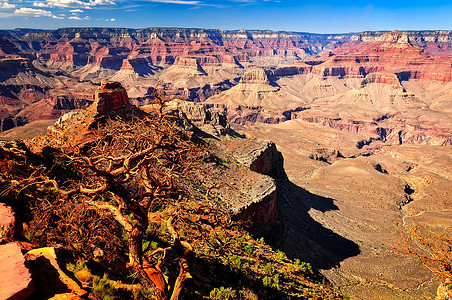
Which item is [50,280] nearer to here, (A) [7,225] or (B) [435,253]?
(A) [7,225]

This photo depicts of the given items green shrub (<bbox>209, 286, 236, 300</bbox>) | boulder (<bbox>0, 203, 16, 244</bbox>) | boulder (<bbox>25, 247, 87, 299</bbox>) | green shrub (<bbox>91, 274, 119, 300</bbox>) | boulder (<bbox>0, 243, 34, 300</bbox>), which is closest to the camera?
boulder (<bbox>0, 243, 34, 300</bbox>)

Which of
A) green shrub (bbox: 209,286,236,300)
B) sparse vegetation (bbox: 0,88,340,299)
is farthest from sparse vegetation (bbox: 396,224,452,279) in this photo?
green shrub (bbox: 209,286,236,300)

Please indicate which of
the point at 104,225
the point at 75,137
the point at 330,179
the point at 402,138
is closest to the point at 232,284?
the point at 104,225

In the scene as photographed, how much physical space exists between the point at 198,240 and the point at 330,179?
59.7 meters

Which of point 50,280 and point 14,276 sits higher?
point 14,276

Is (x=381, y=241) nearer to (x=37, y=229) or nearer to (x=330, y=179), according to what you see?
(x=330, y=179)

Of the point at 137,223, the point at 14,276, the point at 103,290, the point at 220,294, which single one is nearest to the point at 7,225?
the point at 14,276

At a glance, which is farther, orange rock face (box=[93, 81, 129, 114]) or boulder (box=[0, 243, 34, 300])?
orange rock face (box=[93, 81, 129, 114])

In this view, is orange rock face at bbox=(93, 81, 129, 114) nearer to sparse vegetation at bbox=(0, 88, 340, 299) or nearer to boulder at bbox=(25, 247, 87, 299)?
sparse vegetation at bbox=(0, 88, 340, 299)

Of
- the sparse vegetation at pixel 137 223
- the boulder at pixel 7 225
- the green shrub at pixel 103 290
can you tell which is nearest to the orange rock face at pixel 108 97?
the sparse vegetation at pixel 137 223

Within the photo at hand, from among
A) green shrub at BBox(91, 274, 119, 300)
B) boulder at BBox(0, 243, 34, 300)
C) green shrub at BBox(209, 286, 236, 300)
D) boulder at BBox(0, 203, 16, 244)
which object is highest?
boulder at BBox(0, 243, 34, 300)

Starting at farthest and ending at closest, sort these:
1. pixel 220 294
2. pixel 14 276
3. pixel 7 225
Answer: pixel 220 294 → pixel 7 225 → pixel 14 276

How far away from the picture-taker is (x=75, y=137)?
2586cm

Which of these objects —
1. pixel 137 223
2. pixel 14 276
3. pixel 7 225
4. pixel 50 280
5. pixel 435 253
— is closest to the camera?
pixel 14 276
